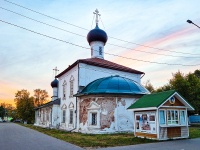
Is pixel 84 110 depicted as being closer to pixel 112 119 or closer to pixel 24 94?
pixel 112 119

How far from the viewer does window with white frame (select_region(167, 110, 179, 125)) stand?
50.0 feet

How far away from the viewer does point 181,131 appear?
15.7m

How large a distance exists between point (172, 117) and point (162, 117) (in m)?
1.03

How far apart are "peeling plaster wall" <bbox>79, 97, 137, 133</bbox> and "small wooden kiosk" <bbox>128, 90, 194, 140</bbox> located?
421 centimetres

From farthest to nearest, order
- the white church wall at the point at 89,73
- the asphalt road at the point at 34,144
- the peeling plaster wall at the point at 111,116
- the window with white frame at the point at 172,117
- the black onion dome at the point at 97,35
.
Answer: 1. the black onion dome at the point at 97,35
2. the white church wall at the point at 89,73
3. the peeling plaster wall at the point at 111,116
4. the window with white frame at the point at 172,117
5. the asphalt road at the point at 34,144

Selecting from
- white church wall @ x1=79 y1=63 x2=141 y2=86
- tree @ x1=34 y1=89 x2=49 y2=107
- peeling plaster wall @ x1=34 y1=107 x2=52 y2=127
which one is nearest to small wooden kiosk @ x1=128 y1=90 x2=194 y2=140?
white church wall @ x1=79 y1=63 x2=141 y2=86

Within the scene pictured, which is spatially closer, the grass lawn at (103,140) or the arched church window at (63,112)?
the grass lawn at (103,140)

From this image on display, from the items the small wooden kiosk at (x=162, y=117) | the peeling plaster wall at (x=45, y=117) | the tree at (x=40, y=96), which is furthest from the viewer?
the tree at (x=40, y=96)

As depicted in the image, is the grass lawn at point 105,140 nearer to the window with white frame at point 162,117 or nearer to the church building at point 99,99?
the church building at point 99,99

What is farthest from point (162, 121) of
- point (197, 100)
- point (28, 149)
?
point (197, 100)

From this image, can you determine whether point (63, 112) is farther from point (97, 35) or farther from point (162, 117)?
point (162, 117)

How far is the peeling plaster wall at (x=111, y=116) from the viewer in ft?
66.1

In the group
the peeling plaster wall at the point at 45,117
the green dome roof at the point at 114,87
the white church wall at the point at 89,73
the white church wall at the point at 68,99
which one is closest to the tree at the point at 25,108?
the peeling plaster wall at the point at 45,117

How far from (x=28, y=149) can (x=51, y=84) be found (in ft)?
109
